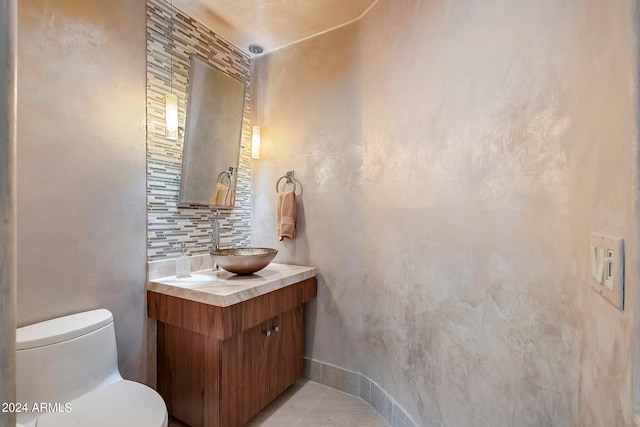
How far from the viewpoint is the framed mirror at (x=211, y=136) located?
6.64 ft

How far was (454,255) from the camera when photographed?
140 centimetres

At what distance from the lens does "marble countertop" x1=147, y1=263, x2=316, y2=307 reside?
61.7 inches

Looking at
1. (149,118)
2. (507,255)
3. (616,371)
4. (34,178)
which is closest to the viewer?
(616,371)

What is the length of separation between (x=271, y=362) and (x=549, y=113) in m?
Result: 1.93

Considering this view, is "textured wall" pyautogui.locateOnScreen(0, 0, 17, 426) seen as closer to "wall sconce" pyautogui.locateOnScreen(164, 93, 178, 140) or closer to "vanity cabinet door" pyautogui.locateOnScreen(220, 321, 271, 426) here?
"vanity cabinet door" pyautogui.locateOnScreen(220, 321, 271, 426)

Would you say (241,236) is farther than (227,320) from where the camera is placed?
Yes

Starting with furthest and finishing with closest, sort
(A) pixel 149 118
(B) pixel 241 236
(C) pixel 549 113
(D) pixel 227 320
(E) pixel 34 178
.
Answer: (B) pixel 241 236
(A) pixel 149 118
(D) pixel 227 320
(E) pixel 34 178
(C) pixel 549 113

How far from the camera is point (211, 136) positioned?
7.09 ft

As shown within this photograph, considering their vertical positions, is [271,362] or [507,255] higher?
[507,255]

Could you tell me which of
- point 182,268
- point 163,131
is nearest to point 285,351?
point 182,268

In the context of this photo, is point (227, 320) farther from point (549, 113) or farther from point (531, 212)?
point (549, 113)

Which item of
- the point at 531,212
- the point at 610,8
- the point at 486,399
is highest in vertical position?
the point at 610,8

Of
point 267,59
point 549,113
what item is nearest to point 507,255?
point 549,113

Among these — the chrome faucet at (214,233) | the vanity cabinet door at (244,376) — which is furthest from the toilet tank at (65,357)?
the chrome faucet at (214,233)
